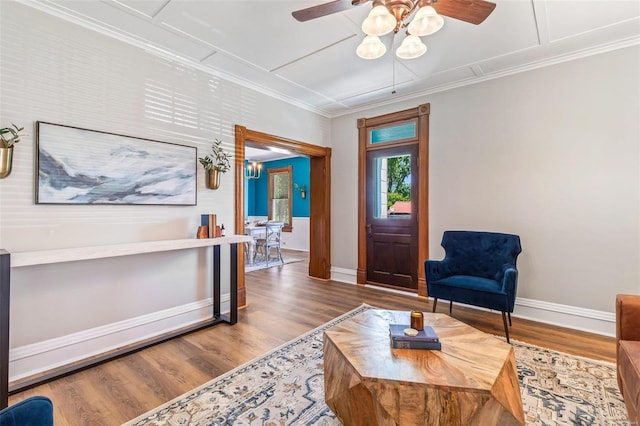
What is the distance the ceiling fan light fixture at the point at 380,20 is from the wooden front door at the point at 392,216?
260 cm

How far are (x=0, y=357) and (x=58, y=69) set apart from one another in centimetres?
208

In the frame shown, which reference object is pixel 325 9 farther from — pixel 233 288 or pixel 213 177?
pixel 233 288

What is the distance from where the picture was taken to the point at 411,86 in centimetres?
390

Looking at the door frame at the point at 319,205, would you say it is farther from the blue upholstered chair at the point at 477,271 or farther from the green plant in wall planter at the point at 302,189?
the green plant in wall planter at the point at 302,189

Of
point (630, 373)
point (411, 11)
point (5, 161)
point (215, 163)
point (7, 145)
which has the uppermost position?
point (411, 11)

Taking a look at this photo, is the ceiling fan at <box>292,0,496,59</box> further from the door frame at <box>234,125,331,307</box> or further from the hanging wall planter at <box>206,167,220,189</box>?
the door frame at <box>234,125,331,307</box>

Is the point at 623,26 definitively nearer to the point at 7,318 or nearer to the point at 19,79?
the point at 19,79

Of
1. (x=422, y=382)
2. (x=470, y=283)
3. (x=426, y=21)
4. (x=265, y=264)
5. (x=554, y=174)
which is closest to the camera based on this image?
(x=422, y=382)

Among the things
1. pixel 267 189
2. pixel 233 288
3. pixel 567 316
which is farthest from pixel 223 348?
pixel 267 189

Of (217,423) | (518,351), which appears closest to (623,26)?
(518,351)

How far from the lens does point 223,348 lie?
263 cm

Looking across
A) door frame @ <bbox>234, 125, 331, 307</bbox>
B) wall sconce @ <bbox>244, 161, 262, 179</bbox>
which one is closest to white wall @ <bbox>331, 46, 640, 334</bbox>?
door frame @ <bbox>234, 125, 331, 307</bbox>

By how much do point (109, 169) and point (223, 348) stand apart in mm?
1842

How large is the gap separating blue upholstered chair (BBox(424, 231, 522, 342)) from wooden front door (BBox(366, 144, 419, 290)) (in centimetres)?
82
